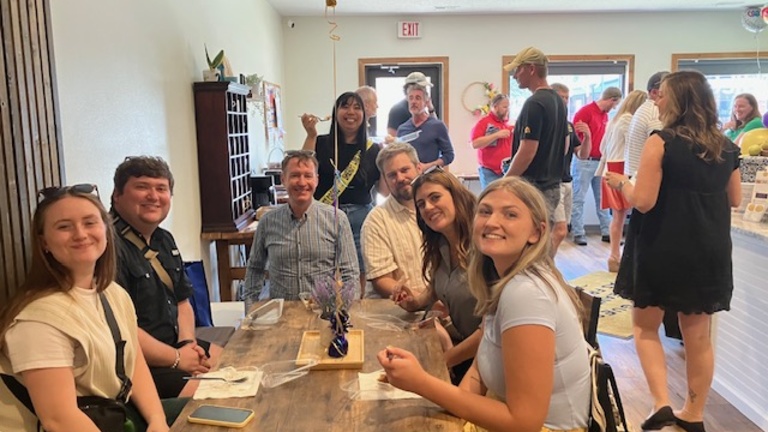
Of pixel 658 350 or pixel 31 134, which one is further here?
pixel 658 350

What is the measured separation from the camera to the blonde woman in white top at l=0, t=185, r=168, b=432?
1.31 meters

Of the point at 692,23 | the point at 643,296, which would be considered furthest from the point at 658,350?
the point at 692,23

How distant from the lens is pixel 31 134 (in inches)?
69.4

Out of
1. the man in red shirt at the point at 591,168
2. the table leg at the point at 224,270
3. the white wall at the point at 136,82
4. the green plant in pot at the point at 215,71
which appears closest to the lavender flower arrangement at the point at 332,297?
the white wall at the point at 136,82

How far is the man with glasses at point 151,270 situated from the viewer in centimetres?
196

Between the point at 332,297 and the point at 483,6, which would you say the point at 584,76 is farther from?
the point at 332,297

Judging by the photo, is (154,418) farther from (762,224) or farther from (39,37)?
(762,224)

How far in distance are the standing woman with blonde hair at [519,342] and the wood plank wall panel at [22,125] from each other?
110cm

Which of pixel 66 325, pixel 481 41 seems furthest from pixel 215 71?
pixel 481 41

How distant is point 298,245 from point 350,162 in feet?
2.85

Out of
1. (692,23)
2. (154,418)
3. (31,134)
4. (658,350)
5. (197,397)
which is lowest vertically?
(658,350)

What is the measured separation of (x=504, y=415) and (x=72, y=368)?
3.18 ft

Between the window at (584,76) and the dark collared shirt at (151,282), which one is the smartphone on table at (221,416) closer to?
the dark collared shirt at (151,282)

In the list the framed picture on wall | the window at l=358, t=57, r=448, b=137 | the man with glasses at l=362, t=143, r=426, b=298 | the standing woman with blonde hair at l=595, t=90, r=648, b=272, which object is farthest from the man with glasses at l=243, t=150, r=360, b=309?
the window at l=358, t=57, r=448, b=137
